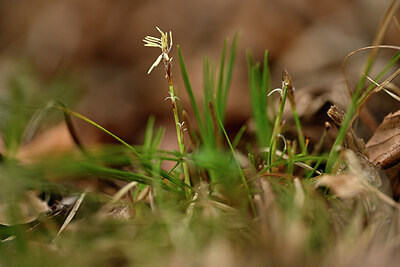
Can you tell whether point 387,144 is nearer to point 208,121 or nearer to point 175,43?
point 208,121

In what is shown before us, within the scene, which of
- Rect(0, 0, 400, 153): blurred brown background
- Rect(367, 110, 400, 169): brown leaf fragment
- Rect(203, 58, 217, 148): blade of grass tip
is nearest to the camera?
Rect(367, 110, 400, 169): brown leaf fragment

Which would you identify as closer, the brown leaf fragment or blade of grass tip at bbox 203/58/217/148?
the brown leaf fragment

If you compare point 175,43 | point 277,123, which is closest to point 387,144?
point 277,123

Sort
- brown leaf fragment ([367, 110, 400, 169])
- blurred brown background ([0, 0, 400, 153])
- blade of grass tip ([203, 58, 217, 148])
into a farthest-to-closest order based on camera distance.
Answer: blurred brown background ([0, 0, 400, 153]) → blade of grass tip ([203, 58, 217, 148]) → brown leaf fragment ([367, 110, 400, 169])

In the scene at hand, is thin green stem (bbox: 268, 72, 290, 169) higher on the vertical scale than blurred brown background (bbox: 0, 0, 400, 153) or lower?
higher

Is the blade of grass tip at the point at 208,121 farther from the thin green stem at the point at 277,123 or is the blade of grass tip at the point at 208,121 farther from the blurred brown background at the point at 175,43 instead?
the blurred brown background at the point at 175,43

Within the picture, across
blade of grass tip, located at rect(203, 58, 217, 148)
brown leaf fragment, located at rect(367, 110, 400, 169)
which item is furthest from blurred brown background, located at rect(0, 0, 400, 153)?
brown leaf fragment, located at rect(367, 110, 400, 169)

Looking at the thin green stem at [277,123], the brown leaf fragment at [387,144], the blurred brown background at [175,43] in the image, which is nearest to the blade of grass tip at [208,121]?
the thin green stem at [277,123]

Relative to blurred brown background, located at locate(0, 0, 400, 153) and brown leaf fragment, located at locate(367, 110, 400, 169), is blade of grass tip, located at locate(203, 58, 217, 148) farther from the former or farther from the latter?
blurred brown background, located at locate(0, 0, 400, 153)
